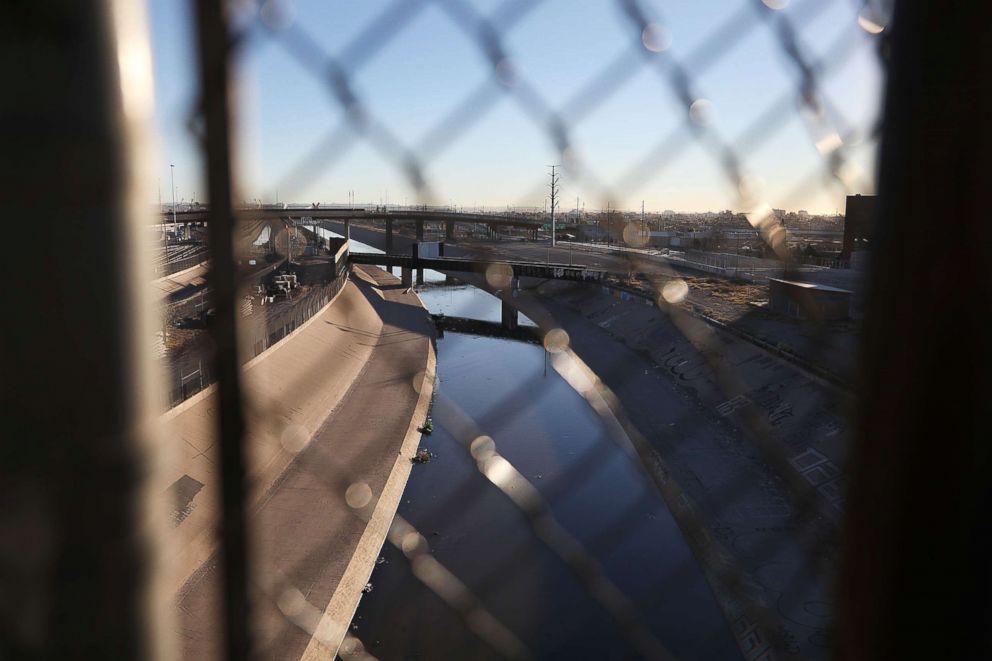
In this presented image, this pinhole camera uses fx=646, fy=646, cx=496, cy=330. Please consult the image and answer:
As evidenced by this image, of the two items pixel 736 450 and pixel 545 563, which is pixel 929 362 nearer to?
pixel 545 563

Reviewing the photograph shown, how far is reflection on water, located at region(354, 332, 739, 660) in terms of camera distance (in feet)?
10.9

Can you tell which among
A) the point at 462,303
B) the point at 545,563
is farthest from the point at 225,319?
the point at 462,303

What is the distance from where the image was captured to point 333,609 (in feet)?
11.6

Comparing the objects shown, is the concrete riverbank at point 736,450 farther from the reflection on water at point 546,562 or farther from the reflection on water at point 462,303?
the reflection on water at point 462,303

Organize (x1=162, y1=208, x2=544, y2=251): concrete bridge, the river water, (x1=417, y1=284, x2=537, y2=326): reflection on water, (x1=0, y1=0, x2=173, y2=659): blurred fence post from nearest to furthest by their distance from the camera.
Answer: (x1=0, y1=0, x2=173, y2=659): blurred fence post < (x1=162, y1=208, x2=544, y2=251): concrete bridge < the river water < (x1=417, y1=284, x2=537, y2=326): reflection on water

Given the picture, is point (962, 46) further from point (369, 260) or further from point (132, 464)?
point (369, 260)

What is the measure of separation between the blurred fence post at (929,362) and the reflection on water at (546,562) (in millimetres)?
1898

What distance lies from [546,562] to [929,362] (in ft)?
12.6

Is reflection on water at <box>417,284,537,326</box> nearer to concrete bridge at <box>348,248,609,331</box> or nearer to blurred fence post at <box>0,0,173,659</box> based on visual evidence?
concrete bridge at <box>348,248,609,331</box>

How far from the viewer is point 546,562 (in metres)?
3.89

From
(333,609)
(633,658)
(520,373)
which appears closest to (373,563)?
(333,609)

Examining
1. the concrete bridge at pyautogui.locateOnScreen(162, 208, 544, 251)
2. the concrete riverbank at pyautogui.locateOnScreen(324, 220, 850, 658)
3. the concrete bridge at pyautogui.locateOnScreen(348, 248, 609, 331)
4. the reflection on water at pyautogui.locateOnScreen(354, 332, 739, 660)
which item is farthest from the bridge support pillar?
the concrete bridge at pyautogui.locateOnScreen(162, 208, 544, 251)

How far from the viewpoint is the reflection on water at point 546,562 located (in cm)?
331

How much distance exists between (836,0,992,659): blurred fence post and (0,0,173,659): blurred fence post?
0.32 m
